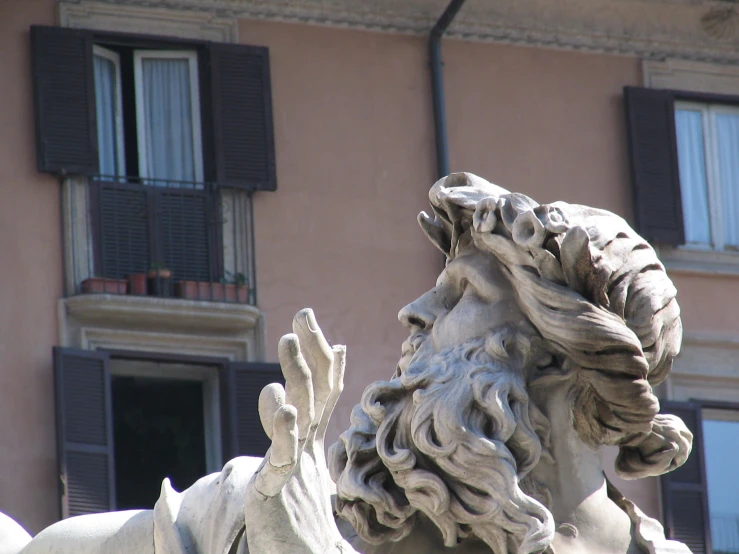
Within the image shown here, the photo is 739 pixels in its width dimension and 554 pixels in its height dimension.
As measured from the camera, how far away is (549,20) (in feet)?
73.2

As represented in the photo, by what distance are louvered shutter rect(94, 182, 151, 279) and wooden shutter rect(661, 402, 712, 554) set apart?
3.91m

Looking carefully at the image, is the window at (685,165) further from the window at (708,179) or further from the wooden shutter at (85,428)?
the wooden shutter at (85,428)

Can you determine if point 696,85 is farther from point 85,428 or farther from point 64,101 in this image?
point 85,428

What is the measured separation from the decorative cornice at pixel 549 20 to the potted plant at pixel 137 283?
2.03 meters

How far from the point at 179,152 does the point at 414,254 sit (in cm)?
Result: 189

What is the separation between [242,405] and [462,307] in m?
15.1

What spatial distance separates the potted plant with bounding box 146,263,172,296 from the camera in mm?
19922

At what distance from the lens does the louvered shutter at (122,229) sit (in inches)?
780

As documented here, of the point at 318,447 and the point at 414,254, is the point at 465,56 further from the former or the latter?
the point at 318,447

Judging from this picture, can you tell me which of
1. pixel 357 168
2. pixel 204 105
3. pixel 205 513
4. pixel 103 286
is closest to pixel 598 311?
pixel 205 513

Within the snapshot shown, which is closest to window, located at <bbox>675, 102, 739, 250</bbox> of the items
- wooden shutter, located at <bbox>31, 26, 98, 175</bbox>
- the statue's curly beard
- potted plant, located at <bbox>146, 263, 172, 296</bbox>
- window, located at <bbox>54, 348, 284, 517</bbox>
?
window, located at <bbox>54, 348, 284, 517</bbox>

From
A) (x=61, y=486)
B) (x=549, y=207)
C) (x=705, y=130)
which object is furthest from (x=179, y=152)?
(x=549, y=207)

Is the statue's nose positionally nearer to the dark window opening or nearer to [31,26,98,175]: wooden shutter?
the dark window opening

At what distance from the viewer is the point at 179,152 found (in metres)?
20.5
